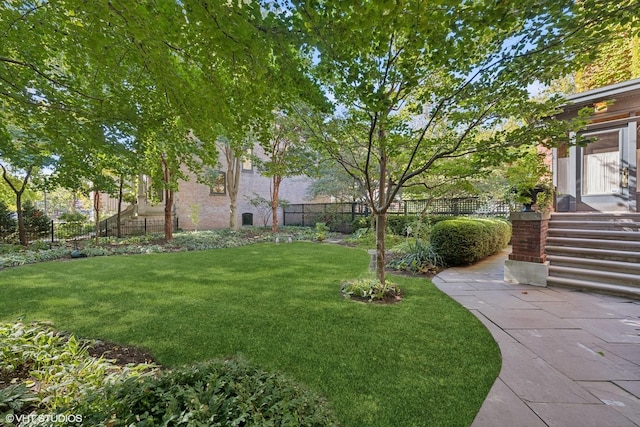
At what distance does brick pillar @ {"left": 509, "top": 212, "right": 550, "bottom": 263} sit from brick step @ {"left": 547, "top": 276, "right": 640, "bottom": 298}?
0.40 m

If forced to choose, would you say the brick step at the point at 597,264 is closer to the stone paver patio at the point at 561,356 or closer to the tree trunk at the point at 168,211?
the stone paver patio at the point at 561,356

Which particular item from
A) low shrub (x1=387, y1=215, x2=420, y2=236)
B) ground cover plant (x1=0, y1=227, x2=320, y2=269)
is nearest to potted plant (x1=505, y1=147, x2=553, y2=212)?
low shrub (x1=387, y1=215, x2=420, y2=236)

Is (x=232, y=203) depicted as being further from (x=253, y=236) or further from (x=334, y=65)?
(x=334, y=65)

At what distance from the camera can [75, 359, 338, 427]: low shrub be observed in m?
1.45

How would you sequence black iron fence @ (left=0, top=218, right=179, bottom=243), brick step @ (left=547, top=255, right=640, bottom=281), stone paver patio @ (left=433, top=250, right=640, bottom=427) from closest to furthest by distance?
stone paver patio @ (left=433, top=250, right=640, bottom=427) → brick step @ (left=547, top=255, right=640, bottom=281) → black iron fence @ (left=0, top=218, right=179, bottom=243)

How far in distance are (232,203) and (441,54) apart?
42.9 ft

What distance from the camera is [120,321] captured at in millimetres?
3330

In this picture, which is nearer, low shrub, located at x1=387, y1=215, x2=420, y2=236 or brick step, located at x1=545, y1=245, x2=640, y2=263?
brick step, located at x1=545, y1=245, x2=640, y2=263

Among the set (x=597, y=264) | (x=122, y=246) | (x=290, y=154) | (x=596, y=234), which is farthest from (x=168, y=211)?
(x=596, y=234)

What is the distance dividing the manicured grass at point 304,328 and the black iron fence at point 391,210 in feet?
13.8

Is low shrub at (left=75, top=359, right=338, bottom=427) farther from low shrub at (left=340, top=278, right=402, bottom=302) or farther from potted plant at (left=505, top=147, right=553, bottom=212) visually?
potted plant at (left=505, top=147, right=553, bottom=212)

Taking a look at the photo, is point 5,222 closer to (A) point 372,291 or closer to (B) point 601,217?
(A) point 372,291

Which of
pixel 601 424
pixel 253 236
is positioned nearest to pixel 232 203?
pixel 253 236

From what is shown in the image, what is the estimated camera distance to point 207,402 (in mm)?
1599
